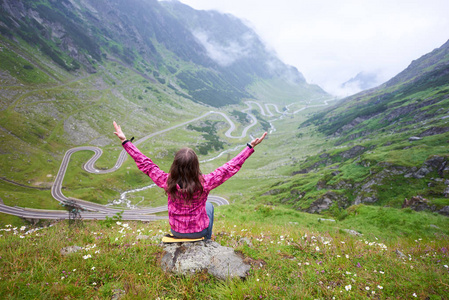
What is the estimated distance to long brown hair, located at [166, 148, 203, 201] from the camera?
4.99m

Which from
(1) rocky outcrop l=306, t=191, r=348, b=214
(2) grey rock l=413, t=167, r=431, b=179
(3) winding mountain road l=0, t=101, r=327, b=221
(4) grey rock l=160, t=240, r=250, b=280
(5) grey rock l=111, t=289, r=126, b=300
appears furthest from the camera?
(3) winding mountain road l=0, t=101, r=327, b=221

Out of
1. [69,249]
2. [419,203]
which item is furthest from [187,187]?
[419,203]

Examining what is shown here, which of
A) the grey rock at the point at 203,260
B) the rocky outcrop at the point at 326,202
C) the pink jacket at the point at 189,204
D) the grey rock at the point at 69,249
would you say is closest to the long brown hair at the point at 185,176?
the pink jacket at the point at 189,204

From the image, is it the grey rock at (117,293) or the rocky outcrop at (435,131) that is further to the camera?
the rocky outcrop at (435,131)

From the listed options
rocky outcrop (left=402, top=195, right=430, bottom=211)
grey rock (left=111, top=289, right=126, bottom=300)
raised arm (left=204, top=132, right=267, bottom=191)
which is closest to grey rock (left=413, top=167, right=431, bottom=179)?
rocky outcrop (left=402, top=195, right=430, bottom=211)

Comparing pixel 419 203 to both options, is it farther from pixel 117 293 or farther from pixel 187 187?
pixel 117 293

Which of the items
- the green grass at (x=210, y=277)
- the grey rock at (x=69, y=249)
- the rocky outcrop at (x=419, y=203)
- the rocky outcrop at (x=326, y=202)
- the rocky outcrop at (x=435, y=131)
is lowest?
the rocky outcrop at (x=326, y=202)

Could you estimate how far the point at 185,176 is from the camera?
5047 mm

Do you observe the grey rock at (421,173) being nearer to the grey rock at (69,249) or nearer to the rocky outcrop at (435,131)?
the rocky outcrop at (435,131)

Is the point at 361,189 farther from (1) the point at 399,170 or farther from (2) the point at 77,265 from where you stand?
(2) the point at 77,265

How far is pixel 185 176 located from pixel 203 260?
2.26 meters

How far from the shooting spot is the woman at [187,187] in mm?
5047

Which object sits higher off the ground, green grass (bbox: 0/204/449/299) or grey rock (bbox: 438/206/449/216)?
green grass (bbox: 0/204/449/299)

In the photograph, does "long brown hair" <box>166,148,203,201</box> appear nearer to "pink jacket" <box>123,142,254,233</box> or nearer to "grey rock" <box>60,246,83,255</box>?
"pink jacket" <box>123,142,254,233</box>
